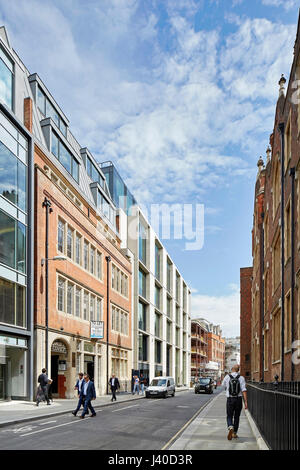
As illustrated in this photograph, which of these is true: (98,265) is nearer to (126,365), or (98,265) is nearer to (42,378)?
(126,365)

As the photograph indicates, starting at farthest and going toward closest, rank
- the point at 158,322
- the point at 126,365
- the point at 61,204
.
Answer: the point at 158,322 < the point at 126,365 < the point at 61,204

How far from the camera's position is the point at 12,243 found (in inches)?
1010

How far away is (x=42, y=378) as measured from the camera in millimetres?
23953

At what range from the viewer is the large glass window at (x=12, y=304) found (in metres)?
24.4

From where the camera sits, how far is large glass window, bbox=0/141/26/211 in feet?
81.9

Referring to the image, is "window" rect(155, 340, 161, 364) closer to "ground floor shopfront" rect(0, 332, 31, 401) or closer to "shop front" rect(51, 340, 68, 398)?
"shop front" rect(51, 340, 68, 398)

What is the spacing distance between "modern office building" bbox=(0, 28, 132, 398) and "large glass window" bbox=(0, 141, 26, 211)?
0.05 metres

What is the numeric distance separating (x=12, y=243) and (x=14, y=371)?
21.9ft

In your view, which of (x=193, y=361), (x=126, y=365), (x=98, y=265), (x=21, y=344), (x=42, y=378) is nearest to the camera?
(x=42, y=378)

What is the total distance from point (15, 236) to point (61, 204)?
21.9 feet

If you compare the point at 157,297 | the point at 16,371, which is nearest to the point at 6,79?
the point at 16,371

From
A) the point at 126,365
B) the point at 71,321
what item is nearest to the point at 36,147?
the point at 71,321

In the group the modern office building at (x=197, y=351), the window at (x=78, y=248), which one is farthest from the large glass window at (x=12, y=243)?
the modern office building at (x=197, y=351)

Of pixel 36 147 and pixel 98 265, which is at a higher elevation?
pixel 36 147
